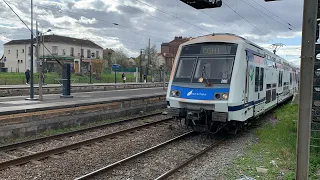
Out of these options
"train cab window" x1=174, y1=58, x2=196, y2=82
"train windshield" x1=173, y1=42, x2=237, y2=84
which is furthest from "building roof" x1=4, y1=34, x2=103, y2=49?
"train windshield" x1=173, y1=42, x2=237, y2=84

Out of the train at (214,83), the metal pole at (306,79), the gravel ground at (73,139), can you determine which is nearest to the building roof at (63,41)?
the gravel ground at (73,139)

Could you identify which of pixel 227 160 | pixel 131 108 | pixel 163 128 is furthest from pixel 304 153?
pixel 131 108

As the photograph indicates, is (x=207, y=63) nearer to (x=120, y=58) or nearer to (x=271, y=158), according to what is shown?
(x=271, y=158)

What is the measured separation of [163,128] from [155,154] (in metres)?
4.06

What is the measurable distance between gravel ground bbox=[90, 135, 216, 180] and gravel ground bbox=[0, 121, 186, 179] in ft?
1.91

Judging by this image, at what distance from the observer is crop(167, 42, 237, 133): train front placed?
9164 millimetres

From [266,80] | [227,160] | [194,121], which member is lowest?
[227,160]

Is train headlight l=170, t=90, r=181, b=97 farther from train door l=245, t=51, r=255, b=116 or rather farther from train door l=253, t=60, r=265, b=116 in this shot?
train door l=253, t=60, r=265, b=116

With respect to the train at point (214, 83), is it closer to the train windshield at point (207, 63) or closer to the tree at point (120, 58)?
the train windshield at point (207, 63)

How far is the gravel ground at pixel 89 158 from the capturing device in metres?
6.56

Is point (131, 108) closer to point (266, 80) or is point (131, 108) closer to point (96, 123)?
point (96, 123)

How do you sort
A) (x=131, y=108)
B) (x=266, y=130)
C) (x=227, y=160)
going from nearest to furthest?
(x=227, y=160)
(x=266, y=130)
(x=131, y=108)

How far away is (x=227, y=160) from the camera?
Result: 7855 mm

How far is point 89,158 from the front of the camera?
7859 millimetres
